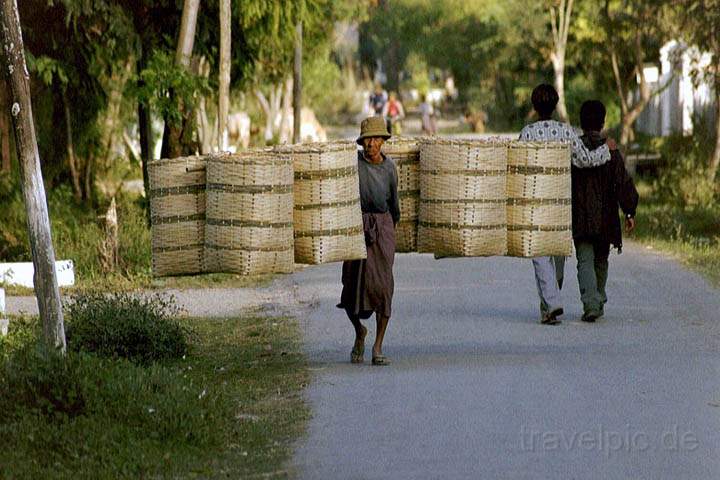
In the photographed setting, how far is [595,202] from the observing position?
13000 mm

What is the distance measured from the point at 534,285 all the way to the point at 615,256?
3318 mm

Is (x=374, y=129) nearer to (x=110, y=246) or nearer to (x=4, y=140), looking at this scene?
(x=110, y=246)

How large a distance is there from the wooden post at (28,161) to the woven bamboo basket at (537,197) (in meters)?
3.14

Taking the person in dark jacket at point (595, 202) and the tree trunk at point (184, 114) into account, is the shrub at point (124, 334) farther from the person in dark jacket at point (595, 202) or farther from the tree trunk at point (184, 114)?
the tree trunk at point (184, 114)

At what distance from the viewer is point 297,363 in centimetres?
1151

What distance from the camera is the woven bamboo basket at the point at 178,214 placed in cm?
1040

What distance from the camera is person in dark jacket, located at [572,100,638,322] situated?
510 inches

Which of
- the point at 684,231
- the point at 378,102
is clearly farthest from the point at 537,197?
the point at 378,102

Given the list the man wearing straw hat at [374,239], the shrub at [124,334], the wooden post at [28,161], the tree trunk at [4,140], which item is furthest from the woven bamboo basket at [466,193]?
the tree trunk at [4,140]

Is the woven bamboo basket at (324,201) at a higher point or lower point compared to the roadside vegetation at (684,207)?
higher

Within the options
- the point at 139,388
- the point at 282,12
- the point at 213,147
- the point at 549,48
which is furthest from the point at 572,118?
the point at 139,388

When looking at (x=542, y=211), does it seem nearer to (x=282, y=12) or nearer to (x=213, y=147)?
(x=282, y=12)

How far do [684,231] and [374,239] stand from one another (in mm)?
11675

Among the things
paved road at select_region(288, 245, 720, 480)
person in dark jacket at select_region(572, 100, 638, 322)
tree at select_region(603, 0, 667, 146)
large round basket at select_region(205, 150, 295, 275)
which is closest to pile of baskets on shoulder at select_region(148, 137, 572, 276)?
large round basket at select_region(205, 150, 295, 275)
